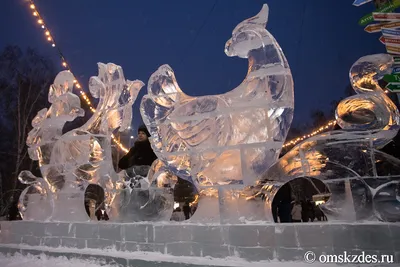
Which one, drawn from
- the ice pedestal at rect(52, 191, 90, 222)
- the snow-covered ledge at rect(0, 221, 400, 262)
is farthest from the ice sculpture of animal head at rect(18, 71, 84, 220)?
the snow-covered ledge at rect(0, 221, 400, 262)

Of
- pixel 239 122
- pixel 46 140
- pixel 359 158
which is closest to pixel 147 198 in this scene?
pixel 239 122

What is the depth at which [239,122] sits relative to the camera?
2824 millimetres

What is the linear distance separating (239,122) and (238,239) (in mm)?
1025

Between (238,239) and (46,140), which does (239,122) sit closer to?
(238,239)

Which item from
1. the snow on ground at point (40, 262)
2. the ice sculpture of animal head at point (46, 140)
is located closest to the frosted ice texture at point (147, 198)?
the snow on ground at point (40, 262)

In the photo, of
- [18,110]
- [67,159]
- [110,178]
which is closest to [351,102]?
[110,178]

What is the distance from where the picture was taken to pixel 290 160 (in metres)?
2.68

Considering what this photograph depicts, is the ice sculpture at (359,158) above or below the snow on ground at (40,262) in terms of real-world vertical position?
above

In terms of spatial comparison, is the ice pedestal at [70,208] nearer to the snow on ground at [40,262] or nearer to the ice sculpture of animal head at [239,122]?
the snow on ground at [40,262]

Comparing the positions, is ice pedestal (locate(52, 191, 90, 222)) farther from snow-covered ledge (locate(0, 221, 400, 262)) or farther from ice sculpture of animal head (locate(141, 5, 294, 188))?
ice sculpture of animal head (locate(141, 5, 294, 188))

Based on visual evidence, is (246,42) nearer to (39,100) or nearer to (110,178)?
(110,178)

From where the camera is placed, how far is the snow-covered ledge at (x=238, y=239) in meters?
2.25

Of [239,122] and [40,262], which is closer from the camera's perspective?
[239,122]

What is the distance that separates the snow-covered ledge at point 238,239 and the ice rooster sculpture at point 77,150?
0.40m
